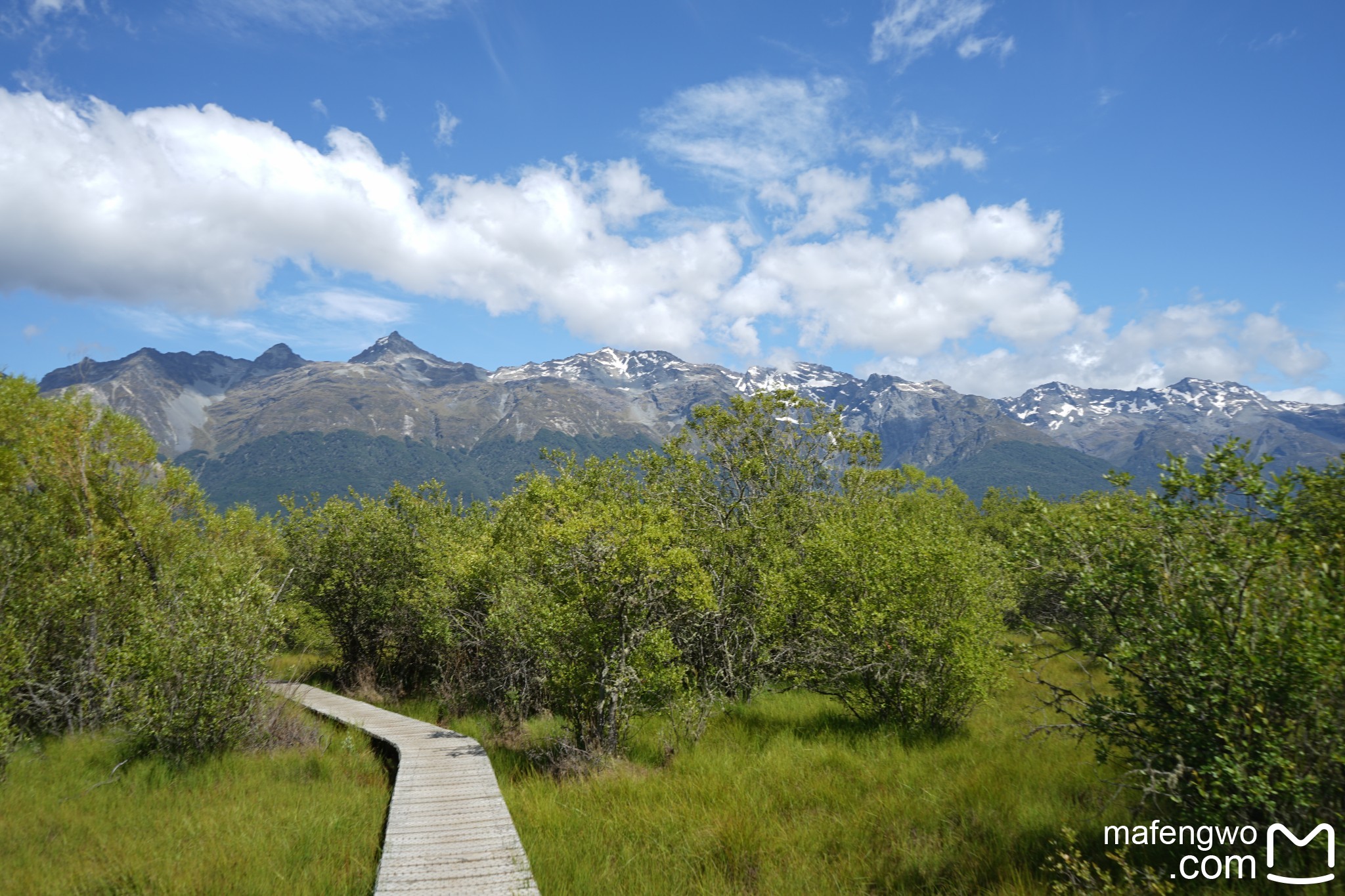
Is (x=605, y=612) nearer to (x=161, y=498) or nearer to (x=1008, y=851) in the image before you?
(x=1008, y=851)

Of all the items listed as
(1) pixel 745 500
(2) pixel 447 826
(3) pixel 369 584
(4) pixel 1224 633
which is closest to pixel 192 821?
(2) pixel 447 826

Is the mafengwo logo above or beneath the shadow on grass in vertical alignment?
above

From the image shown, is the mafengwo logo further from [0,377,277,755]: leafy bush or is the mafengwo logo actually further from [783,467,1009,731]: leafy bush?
[0,377,277,755]: leafy bush

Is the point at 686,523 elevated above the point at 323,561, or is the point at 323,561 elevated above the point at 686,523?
the point at 686,523

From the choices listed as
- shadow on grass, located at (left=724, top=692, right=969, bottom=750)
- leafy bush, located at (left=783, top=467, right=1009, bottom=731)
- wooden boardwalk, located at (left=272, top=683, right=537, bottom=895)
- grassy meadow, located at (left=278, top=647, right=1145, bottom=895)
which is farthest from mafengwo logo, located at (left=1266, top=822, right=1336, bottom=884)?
wooden boardwalk, located at (left=272, top=683, right=537, bottom=895)

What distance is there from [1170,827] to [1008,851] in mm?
1989

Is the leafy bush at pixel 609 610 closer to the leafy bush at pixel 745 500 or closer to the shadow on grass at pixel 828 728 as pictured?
the leafy bush at pixel 745 500

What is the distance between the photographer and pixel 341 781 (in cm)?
1416

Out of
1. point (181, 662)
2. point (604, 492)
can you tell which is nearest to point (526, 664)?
point (604, 492)
